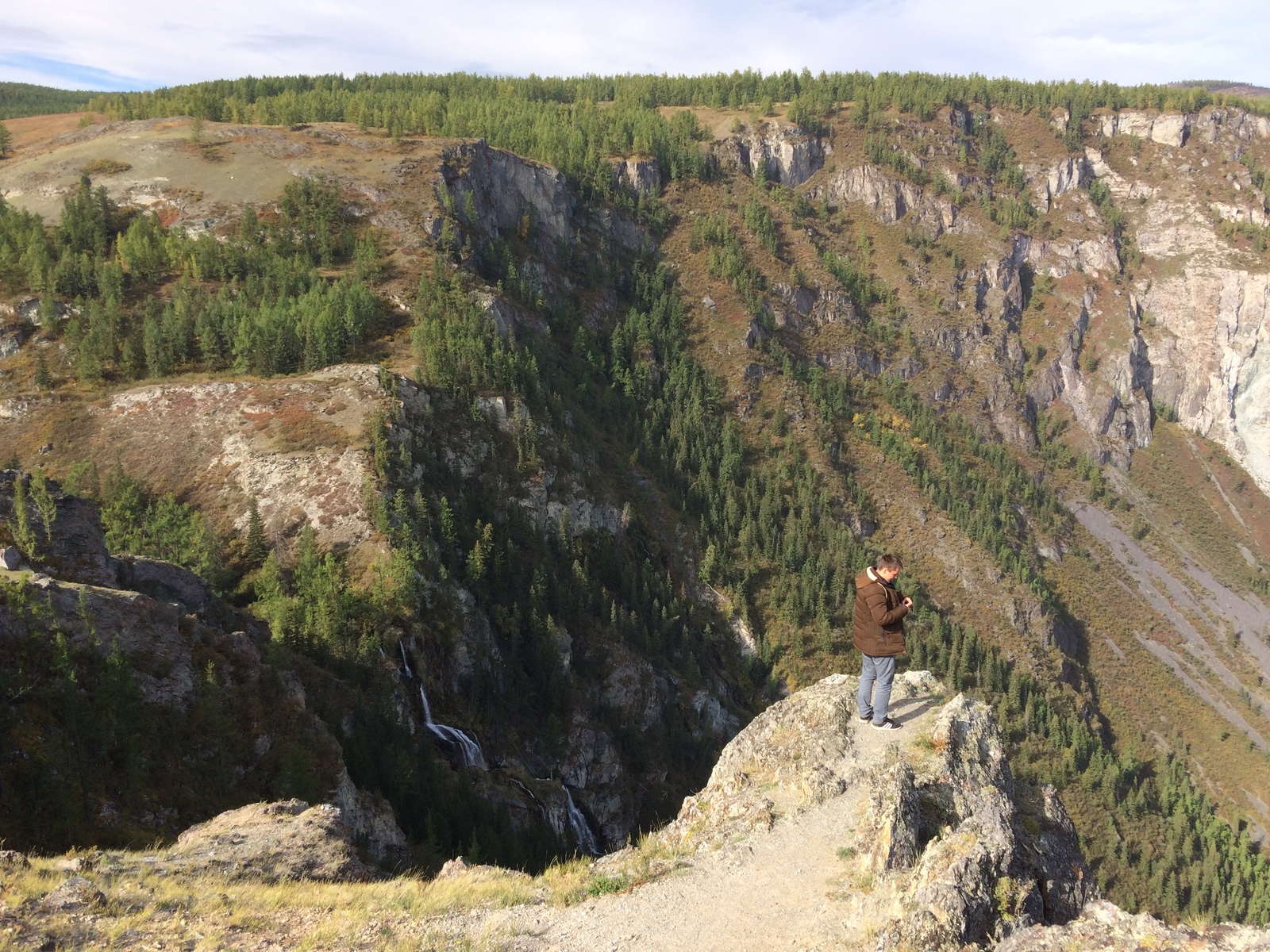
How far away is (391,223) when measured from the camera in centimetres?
10356

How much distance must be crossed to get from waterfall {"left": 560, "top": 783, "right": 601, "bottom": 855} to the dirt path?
1504 inches

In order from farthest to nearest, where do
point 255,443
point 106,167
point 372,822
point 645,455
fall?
point 645,455 → point 106,167 → point 255,443 → point 372,822

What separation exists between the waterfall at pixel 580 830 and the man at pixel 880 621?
3809 cm

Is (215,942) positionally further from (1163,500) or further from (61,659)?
(1163,500)

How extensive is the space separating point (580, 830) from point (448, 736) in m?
12.6

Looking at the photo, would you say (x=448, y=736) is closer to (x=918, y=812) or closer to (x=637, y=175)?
(x=918, y=812)

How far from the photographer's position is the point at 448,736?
159ft

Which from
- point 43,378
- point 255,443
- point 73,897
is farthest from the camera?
point 43,378

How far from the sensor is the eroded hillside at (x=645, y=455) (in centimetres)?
5885

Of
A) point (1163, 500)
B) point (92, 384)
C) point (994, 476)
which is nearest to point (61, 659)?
point (92, 384)

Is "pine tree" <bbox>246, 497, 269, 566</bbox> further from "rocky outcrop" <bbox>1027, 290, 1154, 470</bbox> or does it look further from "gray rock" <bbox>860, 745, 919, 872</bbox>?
"rocky outcrop" <bbox>1027, 290, 1154, 470</bbox>

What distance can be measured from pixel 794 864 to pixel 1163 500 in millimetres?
204689

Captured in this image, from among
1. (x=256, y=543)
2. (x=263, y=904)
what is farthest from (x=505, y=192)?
(x=263, y=904)

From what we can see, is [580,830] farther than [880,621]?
Yes
